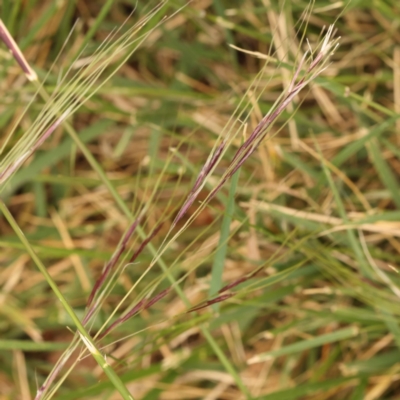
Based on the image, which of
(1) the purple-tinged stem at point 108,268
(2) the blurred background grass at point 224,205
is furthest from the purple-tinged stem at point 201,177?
(2) the blurred background grass at point 224,205

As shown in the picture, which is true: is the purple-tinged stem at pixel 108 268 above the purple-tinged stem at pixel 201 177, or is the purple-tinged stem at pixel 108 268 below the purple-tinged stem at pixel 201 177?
below

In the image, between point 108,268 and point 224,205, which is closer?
point 108,268

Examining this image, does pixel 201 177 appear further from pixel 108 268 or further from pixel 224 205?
pixel 224 205

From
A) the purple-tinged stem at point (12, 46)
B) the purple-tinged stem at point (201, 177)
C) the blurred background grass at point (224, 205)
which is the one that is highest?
the purple-tinged stem at point (12, 46)

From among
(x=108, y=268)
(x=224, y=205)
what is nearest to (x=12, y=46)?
(x=108, y=268)

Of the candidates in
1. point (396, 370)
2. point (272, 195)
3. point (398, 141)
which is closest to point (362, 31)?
point (398, 141)

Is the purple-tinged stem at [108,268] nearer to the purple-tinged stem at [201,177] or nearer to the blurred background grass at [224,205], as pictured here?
the purple-tinged stem at [201,177]

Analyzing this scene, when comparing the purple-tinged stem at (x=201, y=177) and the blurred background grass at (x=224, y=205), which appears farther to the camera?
the blurred background grass at (x=224, y=205)

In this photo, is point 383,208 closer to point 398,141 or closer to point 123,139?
point 398,141

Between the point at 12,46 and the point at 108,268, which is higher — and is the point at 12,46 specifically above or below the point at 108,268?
above
